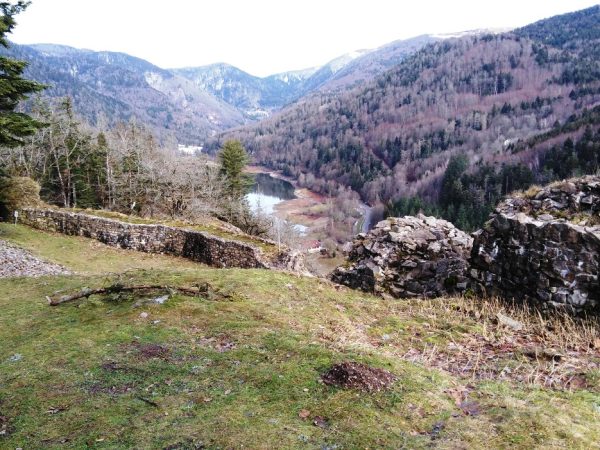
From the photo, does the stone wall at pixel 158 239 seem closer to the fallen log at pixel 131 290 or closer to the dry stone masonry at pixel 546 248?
the fallen log at pixel 131 290

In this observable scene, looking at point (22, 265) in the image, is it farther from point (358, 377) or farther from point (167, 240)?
point (358, 377)

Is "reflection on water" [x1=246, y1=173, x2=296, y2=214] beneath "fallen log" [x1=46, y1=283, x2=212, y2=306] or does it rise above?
beneath

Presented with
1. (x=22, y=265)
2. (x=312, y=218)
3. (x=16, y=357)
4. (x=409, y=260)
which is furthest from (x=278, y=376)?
(x=312, y=218)

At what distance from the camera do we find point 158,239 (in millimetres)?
23766

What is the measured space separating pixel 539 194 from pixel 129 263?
18638mm

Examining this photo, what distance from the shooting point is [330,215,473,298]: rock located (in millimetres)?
13969

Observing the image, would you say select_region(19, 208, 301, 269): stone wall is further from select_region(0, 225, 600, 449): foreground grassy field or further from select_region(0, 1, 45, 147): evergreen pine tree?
select_region(0, 225, 600, 449): foreground grassy field

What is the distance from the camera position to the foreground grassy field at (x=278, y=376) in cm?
520

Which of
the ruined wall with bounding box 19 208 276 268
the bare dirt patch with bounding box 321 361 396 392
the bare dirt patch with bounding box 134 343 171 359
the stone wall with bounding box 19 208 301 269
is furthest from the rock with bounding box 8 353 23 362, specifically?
the ruined wall with bounding box 19 208 276 268

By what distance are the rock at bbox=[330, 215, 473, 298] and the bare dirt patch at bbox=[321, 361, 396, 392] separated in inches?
293

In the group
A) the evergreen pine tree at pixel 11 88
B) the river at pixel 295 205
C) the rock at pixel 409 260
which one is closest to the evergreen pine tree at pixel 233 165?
the evergreen pine tree at pixel 11 88

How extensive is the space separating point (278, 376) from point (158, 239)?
1884cm

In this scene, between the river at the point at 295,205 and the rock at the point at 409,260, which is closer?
the rock at the point at 409,260

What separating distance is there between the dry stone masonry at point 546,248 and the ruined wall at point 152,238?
987cm
